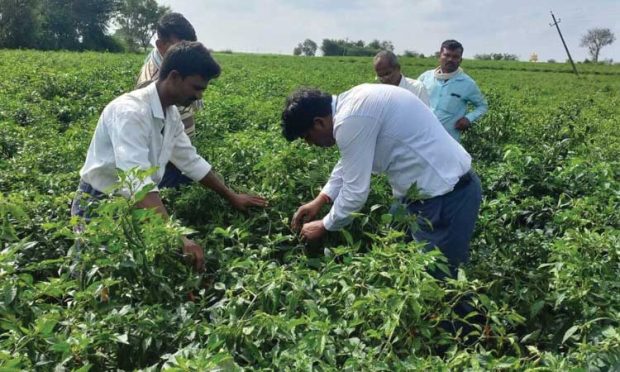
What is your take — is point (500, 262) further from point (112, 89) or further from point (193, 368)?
point (112, 89)

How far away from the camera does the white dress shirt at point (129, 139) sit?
2453mm

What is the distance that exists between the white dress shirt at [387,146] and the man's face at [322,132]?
83mm

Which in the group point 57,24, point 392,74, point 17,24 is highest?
point 57,24

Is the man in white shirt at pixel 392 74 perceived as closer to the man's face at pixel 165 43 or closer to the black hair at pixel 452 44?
the black hair at pixel 452 44

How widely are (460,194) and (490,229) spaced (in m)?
0.67

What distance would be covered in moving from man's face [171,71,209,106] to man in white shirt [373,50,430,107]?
256cm

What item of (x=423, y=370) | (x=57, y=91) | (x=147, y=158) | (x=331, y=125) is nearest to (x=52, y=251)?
→ (x=147, y=158)

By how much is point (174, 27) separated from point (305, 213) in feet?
6.27

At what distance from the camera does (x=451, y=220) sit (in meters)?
2.76

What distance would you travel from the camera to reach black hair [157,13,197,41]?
3.89 metres

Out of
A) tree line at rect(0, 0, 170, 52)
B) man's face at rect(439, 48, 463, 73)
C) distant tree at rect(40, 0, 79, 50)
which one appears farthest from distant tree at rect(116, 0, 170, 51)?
man's face at rect(439, 48, 463, 73)

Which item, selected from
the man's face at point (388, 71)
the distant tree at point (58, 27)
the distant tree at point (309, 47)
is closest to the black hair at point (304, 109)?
the man's face at point (388, 71)

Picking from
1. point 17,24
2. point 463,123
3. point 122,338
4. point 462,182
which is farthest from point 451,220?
point 17,24

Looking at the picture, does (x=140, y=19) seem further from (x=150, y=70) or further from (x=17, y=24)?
(x=150, y=70)
